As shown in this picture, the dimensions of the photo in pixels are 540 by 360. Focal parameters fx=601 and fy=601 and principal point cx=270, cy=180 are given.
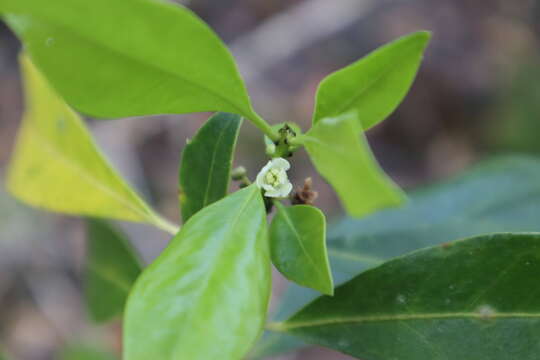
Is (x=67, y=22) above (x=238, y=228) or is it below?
above

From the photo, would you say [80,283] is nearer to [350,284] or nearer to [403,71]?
[350,284]

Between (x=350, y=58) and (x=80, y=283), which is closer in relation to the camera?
(x=80, y=283)

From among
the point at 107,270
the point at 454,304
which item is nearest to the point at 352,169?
the point at 454,304

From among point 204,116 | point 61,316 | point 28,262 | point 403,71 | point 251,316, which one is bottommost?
point 61,316

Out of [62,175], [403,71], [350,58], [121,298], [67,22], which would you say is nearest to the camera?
[67,22]

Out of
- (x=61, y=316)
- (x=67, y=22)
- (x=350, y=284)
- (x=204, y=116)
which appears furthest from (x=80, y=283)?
(x=67, y=22)

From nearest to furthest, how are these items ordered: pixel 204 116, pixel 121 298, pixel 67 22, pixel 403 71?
pixel 67 22
pixel 403 71
pixel 121 298
pixel 204 116

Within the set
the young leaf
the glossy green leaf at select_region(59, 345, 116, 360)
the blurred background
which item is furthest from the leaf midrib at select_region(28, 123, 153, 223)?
the blurred background

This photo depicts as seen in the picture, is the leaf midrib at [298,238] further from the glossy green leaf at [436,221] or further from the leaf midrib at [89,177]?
the glossy green leaf at [436,221]
